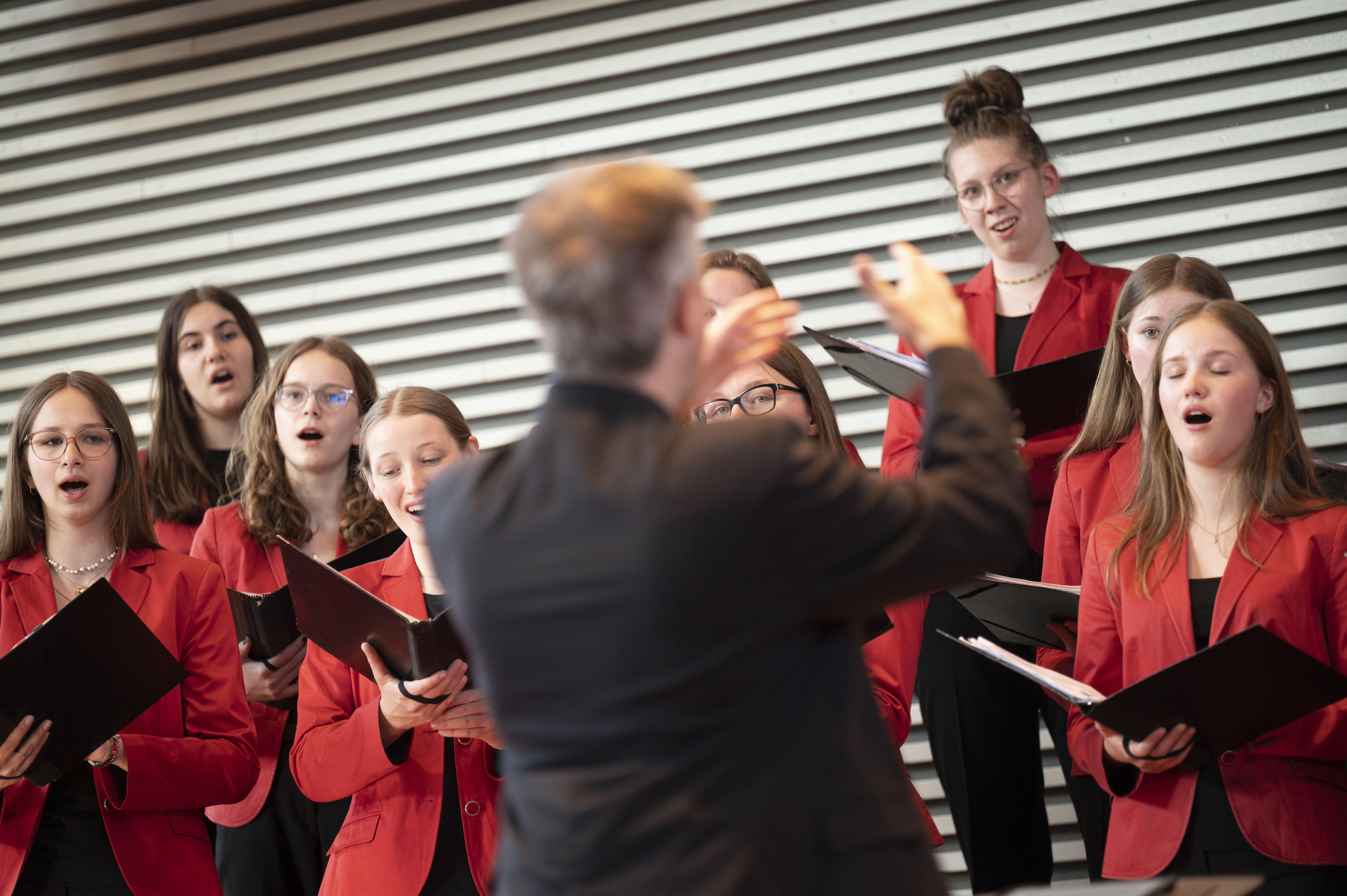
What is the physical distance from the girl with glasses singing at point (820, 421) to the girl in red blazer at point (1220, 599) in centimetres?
38

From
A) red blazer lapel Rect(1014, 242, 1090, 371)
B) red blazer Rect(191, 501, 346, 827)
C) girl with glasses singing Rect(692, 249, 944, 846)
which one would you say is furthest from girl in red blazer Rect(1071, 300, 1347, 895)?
red blazer Rect(191, 501, 346, 827)

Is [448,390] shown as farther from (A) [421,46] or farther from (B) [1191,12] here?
(B) [1191,12]

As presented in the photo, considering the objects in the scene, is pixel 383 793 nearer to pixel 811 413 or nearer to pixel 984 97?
pixel 811 413

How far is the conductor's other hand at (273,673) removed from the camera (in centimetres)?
304

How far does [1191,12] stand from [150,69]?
402 cm

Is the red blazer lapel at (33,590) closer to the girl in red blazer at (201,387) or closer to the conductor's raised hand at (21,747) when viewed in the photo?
the conductor's raised hand at (21,747)

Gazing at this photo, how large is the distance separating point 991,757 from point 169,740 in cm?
195

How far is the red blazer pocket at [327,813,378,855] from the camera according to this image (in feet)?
7.84

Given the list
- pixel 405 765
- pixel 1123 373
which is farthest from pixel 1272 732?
pixel 405 765

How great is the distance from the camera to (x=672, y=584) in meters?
1.14

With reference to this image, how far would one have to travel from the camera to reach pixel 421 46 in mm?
4820

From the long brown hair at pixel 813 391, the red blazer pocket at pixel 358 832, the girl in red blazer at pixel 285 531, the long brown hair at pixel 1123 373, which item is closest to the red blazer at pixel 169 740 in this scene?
the girl in red blazer at pixel 285 531

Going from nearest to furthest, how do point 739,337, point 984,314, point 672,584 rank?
point 672,584 < point 739,337 < point 984,314

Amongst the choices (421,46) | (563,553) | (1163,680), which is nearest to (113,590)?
(563,553)
